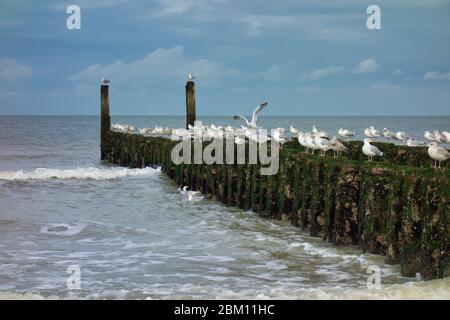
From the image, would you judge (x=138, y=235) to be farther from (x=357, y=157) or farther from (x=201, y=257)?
(x=357, y=157)

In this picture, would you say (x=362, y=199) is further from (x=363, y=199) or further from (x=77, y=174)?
(x=77, y=174)

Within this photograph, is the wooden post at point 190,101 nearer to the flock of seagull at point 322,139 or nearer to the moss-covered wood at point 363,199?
the flock of seagull at point 322,139

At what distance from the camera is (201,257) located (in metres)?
11.7

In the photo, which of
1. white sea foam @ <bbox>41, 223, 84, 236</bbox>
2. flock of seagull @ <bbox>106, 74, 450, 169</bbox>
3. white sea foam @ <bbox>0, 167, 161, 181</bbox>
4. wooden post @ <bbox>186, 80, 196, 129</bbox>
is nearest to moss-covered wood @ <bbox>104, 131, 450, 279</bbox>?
flock of seagull @ <bbox>106, 74, 450, 169</bbox>

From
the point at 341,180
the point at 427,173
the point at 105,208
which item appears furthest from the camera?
the point at 105,208

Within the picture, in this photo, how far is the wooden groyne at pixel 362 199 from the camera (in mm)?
9492

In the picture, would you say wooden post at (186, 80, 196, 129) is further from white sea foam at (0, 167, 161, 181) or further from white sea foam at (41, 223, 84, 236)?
white sea foam at (41, 223, 84, 236)

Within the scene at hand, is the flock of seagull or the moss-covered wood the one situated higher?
the flock of seagull

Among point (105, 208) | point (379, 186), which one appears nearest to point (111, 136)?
point (105, 208)

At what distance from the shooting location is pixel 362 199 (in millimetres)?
11555

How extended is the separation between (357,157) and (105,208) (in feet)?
23.3

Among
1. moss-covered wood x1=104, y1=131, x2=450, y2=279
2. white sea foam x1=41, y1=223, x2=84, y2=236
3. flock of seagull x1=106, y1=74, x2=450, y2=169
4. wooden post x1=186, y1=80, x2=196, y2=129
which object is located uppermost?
wooden post x1=186, y1=80, x2=196, y2=129

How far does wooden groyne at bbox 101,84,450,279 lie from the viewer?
9.49 metres
